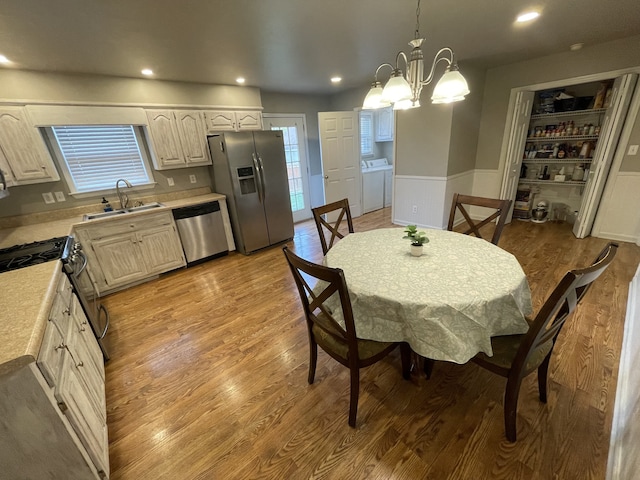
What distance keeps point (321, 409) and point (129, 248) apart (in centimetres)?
272

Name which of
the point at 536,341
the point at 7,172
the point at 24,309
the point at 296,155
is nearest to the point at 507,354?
the point at 536,341

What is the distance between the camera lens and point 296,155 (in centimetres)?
498

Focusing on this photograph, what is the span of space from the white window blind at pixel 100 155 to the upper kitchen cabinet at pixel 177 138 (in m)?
0.27

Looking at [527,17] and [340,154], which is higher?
[527,17]

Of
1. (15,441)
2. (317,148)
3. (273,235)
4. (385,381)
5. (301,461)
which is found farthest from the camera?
(317,148)

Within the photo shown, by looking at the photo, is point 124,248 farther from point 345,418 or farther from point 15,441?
point 345,418

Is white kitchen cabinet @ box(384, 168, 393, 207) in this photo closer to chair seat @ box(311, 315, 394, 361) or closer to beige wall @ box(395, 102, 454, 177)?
beige wall @ box(395, 102, 454, 177)

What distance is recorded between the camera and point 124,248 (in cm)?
293

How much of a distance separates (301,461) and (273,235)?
118 inches

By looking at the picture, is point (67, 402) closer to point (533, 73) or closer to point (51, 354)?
point (51, 354)

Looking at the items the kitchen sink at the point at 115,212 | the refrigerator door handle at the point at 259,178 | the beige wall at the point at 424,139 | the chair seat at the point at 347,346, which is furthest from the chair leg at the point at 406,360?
the kitchen sink at the point at 115,212

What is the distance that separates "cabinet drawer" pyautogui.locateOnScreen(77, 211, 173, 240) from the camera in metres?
2.73

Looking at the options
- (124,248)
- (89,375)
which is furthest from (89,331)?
(124,248)

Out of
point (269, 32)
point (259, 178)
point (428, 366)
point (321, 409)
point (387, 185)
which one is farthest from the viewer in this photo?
point (387, 185)
